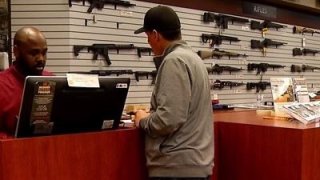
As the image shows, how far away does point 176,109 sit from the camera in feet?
7.52

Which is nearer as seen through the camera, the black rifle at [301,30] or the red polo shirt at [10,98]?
the red polo shirt at [10,98]

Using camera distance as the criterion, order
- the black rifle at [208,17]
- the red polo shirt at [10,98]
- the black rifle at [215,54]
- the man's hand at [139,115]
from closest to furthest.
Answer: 1. the man's hand at [139,115]
2. the red polo shirt at [10,98]
3. the black rifle at [215,54]
4. the black rifle at [208,17]

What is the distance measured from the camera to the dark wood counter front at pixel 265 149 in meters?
2.76

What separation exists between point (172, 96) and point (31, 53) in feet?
3.41

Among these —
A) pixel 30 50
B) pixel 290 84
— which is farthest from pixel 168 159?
pixel 290 84

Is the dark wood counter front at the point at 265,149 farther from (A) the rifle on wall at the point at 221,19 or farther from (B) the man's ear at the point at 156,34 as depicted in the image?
(A) the rifle on wall at the point at 221,19

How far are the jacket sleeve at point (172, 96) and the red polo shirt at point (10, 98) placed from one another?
33.6 inches

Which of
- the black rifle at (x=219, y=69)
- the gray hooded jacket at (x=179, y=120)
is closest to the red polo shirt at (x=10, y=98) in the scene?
the gray hooded jacket at (x=179, y=120)

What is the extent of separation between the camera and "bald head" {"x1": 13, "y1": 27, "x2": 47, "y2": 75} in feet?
9.29

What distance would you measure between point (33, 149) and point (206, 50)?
4.55m

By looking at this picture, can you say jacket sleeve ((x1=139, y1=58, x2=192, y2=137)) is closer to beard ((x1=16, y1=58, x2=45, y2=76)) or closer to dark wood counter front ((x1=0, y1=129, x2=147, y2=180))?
dark wood counter front ((x1=0, y1=129, x2=147, y2=180))

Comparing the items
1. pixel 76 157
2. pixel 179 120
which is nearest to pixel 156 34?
pixel 179 120

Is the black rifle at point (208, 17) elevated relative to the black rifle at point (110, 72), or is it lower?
elevated

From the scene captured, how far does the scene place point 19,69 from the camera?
289 centimetres
